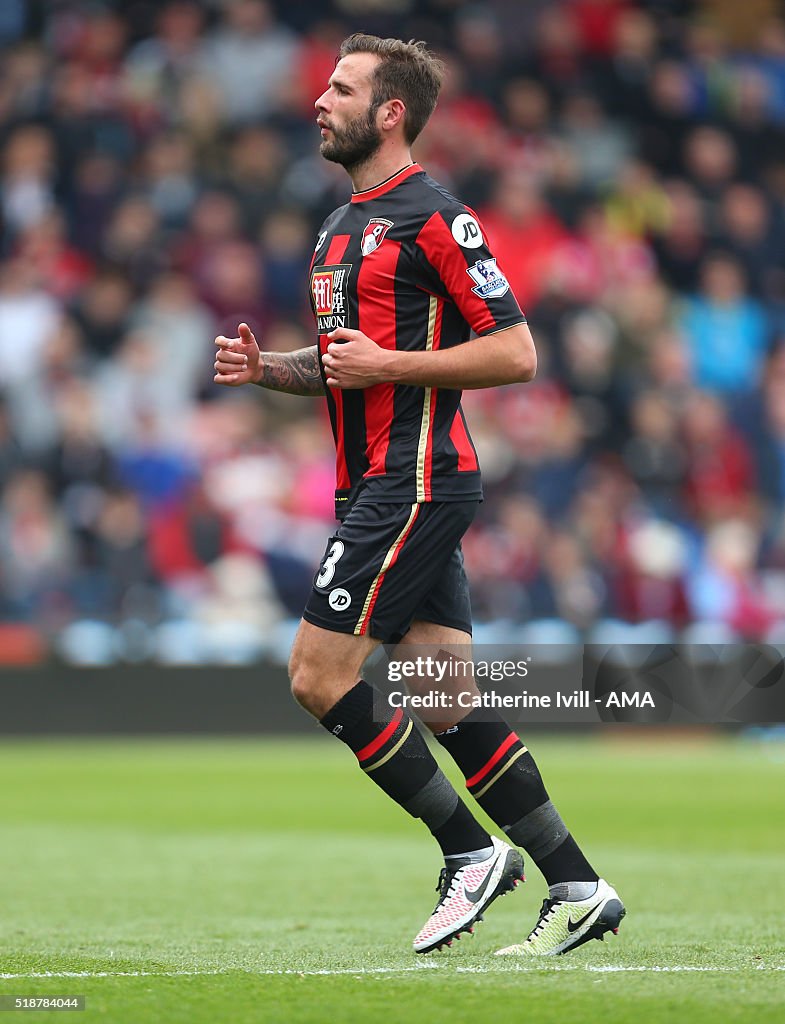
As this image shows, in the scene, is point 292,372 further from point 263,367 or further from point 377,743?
point 377,743

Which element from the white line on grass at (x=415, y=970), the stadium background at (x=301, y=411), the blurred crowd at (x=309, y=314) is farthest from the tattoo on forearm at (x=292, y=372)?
the blurred crowd at (x=309, y=314)

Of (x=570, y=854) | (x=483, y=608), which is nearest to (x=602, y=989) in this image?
(x=570, y=854)

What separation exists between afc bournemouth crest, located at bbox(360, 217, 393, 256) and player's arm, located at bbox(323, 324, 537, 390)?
292 millimetres

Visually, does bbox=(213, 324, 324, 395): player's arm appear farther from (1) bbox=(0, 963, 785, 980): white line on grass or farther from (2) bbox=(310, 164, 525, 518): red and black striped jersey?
(1) bbox=(0, 963, 785, 980): white line on grass

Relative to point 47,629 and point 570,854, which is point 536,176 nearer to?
point 47,629

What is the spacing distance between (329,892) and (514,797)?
2.19 m

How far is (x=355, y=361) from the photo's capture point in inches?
203

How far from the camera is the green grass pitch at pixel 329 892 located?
4430mm

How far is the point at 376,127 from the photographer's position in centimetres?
540

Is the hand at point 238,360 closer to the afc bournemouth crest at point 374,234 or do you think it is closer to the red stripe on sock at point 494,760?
the afc bournemouth crest at point 374,234

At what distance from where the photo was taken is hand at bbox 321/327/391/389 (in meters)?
5.16

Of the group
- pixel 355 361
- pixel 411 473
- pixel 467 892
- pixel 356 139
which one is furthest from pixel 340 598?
pixel 356 139

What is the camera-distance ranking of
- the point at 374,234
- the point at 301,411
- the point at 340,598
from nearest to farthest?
1. the point at 340,598
2. the point at 374,234
3. the point at 301,411

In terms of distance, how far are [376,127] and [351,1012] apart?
8.48ft
